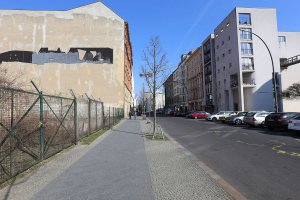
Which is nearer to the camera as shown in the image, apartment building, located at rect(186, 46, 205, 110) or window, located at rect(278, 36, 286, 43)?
window, located at rect(278, 36, 286, 43)

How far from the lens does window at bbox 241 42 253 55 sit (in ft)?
176

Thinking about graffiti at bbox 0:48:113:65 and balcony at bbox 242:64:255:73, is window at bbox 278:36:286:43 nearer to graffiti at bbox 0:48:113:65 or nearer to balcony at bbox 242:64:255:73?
balcony at bbox 242:64:255:73

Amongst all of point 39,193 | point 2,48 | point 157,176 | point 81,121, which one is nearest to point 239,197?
point 157,176

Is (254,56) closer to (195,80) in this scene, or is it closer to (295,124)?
(195,80)

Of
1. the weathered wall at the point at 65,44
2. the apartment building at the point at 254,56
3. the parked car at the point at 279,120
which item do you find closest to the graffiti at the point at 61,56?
the weathered wall at the point at 65,44

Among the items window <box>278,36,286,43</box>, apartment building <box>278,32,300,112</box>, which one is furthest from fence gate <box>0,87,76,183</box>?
window <box>278,36,286,43</box>

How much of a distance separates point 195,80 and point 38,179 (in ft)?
260

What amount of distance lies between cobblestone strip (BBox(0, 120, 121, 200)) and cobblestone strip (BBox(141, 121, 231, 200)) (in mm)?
2242

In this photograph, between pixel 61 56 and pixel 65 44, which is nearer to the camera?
pixel 61 56

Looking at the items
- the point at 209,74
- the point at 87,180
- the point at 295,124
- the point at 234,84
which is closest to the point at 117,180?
the point at 87,180

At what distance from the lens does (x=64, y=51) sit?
48.5 m

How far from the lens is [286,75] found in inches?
2277

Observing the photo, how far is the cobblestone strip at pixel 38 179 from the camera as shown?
5.37 m

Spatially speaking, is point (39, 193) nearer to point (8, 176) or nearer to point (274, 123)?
point (8, 176)
